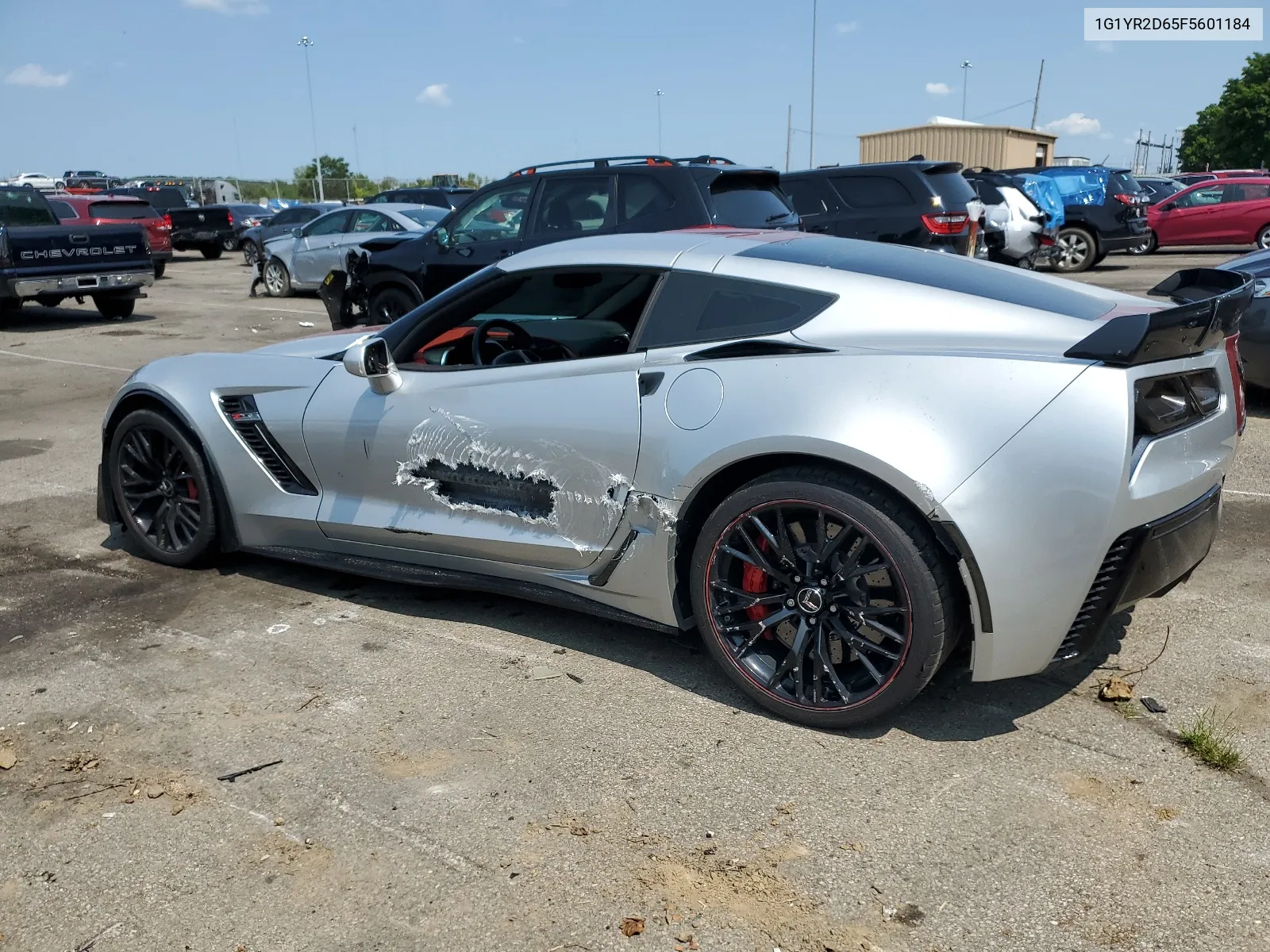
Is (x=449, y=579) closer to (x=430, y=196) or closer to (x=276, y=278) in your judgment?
(x=276, y=278)

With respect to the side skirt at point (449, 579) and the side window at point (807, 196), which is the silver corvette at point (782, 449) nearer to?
the side skirt at point (449, 579)

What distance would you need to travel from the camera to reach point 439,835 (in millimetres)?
2912

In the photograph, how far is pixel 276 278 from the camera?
58.5 ft

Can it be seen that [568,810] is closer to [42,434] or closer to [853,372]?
[853,372]

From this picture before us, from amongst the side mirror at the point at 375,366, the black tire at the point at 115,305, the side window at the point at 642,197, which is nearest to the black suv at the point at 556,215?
the side window at the point at 642,197

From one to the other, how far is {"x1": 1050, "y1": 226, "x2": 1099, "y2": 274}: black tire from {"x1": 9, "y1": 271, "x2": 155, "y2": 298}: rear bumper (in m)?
14.4

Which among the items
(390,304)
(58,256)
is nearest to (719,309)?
(390,304)

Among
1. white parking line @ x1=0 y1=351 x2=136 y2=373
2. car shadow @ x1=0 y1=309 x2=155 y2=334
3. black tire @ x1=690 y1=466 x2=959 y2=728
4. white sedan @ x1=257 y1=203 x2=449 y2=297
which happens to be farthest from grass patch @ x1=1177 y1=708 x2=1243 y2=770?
car shadow @ x1=0 y1=309 x2=155 y2=334

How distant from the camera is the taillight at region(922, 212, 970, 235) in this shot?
1235cm

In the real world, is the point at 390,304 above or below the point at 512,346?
below

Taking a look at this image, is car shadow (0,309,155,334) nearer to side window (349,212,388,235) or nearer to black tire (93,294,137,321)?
black tire (93,294,137,321)

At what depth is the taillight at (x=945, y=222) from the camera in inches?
486

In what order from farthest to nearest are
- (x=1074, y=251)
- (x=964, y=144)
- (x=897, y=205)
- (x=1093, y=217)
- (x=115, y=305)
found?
(x=964, y=144)
(x=1074, y=251)
(x=1093, y=217)
(x=115, y=305)
(x=897, y=205)

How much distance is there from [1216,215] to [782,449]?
2223 cm
